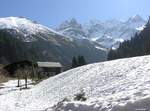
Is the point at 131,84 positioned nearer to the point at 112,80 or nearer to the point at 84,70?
the point at 112,80

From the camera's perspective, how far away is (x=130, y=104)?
14.1 metres

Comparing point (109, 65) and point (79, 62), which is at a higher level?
point (79, 62)

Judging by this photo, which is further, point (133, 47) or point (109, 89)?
point (133, 47)

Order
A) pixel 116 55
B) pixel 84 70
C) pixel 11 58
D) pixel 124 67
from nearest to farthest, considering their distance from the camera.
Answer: pixel 124 67, pixel 84 70, pixel 116 55, pixel 11 58

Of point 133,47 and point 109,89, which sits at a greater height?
point 133,47

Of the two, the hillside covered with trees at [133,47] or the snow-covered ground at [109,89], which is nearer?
the snow-covered ground at [109,89]

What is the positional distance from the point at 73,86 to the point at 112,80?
582 centimetres

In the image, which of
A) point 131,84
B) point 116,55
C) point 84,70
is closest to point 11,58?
point 116,55

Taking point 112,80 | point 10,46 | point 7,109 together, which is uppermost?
point 10,46

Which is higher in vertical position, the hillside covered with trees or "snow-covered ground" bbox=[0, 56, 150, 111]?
the hillside covered with trees

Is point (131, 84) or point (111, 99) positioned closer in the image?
point (111, 99)

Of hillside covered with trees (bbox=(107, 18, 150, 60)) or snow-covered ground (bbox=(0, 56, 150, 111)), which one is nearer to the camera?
snow-covered ground (bbox=(0, 56, 150, 111))

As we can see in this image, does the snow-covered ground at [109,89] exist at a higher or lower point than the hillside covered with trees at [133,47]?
lower

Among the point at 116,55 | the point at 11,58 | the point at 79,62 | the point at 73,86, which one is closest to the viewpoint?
the point at 73,86
